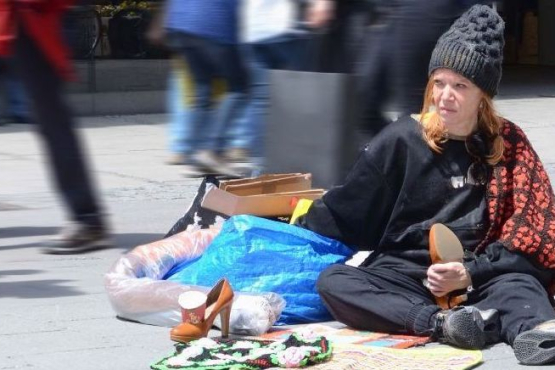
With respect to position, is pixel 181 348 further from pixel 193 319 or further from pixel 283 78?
pixel 283 78

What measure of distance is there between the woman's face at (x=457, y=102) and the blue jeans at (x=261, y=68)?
6.89 ft

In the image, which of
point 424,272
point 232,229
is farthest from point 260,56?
point 424,272

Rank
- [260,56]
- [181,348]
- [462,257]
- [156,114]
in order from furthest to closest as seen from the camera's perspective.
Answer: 1. [156,114]
2. [260,56]
3. [462,257]
4. [181,348]

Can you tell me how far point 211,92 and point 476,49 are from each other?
2463 mm

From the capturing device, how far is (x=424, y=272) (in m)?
4.18

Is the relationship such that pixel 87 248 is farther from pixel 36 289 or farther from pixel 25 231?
pixel 25 231

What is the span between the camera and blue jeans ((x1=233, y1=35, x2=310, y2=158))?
636cm

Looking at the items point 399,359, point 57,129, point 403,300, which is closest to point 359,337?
point 403,300

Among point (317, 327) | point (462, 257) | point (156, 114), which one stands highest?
point (462, 257)

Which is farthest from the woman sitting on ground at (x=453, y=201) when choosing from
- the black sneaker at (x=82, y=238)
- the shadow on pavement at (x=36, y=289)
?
the black sneaker at (x=82, y=238)

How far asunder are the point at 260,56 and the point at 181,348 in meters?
2.92

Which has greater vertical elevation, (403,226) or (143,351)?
(403,226)

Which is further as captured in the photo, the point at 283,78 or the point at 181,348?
the point at 283,78

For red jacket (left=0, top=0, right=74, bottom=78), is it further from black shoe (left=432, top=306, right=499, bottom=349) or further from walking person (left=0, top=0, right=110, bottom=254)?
black shoe (left=432, top=306, right=499, bottom=349)
